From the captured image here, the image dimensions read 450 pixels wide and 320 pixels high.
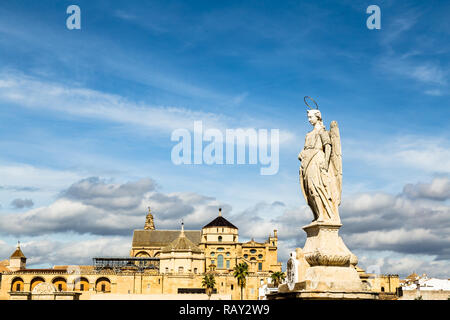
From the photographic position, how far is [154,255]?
119 metres

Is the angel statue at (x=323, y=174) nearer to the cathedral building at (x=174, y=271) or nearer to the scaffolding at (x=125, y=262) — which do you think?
the cathedral building at (x=174, y=271)

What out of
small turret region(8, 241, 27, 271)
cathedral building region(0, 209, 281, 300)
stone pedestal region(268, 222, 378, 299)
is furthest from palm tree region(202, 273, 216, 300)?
stone pedestal region(268, 222, 378, 299)

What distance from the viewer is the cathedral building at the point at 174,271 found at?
97875mm

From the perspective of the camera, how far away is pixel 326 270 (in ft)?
33.8

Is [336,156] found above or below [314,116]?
below

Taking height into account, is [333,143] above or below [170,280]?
above

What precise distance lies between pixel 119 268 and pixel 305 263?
10188cm

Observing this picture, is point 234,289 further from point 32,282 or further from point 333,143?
point 333,143

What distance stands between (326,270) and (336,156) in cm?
235

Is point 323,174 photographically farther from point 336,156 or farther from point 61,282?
point 61,282

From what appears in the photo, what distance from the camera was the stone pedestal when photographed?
10016 mm

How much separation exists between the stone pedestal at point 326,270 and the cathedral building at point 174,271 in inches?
3059

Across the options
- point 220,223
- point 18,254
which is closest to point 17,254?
point 18,254
